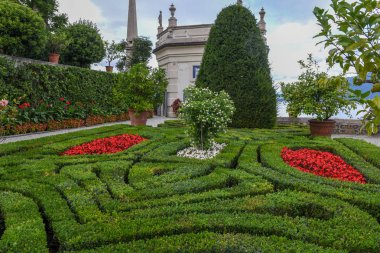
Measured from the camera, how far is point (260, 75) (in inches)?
403

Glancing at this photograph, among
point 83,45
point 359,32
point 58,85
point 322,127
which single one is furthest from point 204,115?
point 83,45

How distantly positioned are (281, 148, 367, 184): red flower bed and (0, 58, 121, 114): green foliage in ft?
30.4

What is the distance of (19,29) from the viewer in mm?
13141

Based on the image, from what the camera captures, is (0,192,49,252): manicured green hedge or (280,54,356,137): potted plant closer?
(0,192,49,252): manicured green hedge

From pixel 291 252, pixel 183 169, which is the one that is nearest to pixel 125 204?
pixel 183 169

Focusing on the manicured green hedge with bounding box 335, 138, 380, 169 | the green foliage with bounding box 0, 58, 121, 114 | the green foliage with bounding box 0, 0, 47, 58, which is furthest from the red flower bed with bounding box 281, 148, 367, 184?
the green foliage with bounding box 0, 0, 47, 58

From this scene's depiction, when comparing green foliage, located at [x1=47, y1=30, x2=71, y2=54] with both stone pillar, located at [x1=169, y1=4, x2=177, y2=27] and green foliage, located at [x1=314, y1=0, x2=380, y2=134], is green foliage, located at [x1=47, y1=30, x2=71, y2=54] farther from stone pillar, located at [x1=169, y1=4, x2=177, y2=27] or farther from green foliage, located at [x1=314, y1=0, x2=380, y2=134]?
green foliage, located at [x1=314, y1=0, x2=380, y2=134]

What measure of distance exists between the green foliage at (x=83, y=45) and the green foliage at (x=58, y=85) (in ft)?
8.36

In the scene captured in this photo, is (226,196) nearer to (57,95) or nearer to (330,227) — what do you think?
(330,227)

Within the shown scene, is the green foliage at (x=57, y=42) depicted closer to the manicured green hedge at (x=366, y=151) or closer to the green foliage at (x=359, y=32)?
the manicured green hedge at (x=366, y=151)

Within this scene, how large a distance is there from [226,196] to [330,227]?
119 cm

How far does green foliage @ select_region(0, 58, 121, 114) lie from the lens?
10742 millimetres

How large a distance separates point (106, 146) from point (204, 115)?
8.28 ft

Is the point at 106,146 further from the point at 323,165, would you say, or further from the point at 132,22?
the point at 132,22
